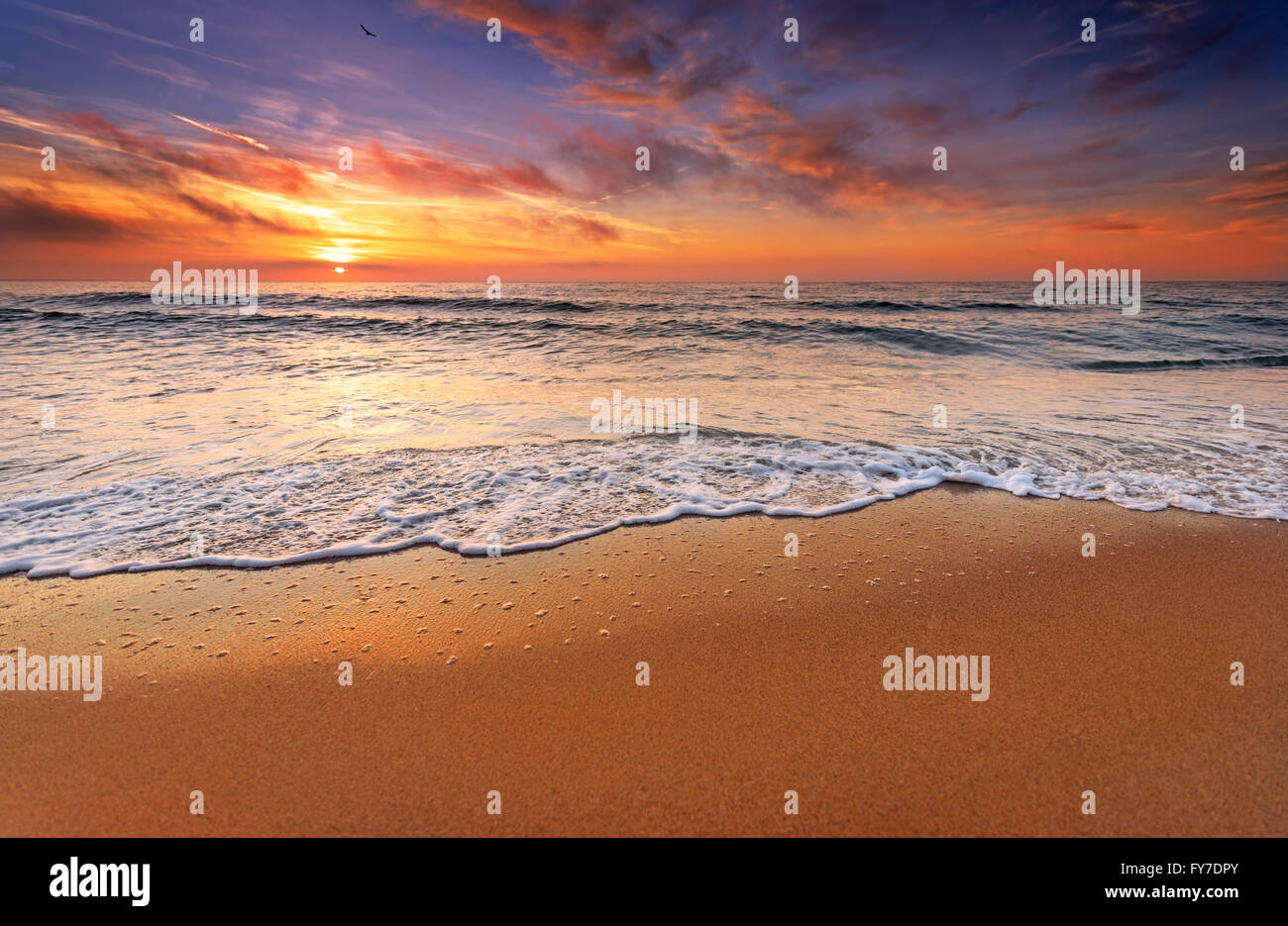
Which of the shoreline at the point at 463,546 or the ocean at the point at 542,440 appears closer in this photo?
the shoreline at the point at 463,546

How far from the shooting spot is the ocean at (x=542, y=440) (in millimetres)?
4766

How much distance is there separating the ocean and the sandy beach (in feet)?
2.40

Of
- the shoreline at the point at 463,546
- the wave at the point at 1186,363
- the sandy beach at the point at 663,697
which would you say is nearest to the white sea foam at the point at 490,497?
the shoreline at the point at 463,546

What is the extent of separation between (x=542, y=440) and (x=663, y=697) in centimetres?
488

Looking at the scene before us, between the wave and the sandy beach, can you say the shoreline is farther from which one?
the wave

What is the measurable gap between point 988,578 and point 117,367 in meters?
17.7

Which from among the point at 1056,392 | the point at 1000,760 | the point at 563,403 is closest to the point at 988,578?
the point at 1000,760

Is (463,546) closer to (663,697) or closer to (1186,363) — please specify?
(663,697)

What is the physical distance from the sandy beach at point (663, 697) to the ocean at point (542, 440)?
0.73m

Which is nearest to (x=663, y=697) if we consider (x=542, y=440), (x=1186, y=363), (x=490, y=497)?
(x=490, y=497)

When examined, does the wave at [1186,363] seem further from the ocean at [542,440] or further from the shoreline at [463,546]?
the shoreline at [463,546]

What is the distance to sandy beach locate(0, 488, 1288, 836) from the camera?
221cm

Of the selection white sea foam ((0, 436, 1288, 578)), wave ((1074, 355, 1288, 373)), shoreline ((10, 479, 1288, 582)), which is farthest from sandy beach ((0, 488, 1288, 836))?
wave ((1074, 355, 1288, 373))
